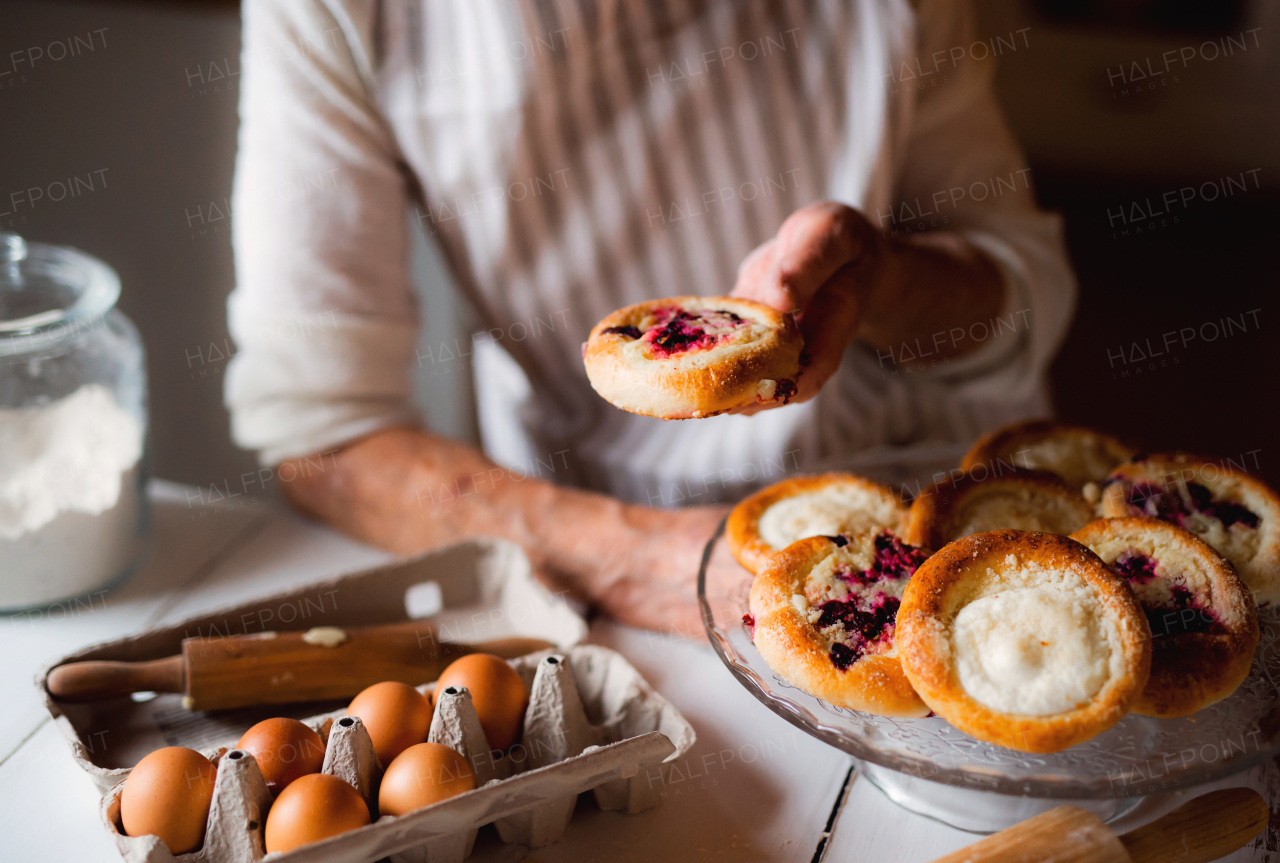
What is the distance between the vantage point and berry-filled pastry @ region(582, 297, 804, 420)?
30.1 inches

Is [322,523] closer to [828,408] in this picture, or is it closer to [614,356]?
[614,356]

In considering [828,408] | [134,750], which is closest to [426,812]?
[134,750]

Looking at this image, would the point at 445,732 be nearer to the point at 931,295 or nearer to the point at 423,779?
the point at 423,779

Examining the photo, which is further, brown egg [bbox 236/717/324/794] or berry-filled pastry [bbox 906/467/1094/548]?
berry-filled pastry [bbox 906/467/1094/548]

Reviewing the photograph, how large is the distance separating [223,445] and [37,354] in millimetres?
1161

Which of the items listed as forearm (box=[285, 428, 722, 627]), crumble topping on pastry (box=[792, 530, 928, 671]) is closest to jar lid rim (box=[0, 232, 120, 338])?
forearm (box=[285, 428, 722, 627])

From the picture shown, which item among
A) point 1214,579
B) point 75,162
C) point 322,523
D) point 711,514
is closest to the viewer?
point 1214,579

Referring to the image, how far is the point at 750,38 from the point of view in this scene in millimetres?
1382

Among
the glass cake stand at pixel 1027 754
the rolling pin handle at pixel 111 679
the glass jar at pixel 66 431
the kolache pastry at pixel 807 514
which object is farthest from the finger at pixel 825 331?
the glass jar at pixel 66 431

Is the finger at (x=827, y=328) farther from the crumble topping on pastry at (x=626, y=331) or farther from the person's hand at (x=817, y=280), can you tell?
the crumble topping on pastry at (x=626, y=331)

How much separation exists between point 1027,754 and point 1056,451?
41cm

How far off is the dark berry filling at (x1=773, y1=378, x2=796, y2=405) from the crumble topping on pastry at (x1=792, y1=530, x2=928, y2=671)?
13 cm

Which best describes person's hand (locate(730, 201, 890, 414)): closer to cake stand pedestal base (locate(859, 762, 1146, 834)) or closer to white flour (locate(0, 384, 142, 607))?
cake stand pedestal base (locate(859, 762, 1146, 834))

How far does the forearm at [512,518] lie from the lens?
1100mm
